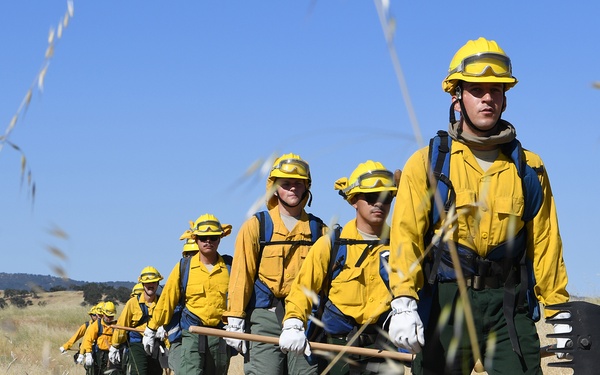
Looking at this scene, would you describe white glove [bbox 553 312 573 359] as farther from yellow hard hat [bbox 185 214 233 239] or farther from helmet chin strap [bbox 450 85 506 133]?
yellow hard hat [bbox 185 214 233 239]

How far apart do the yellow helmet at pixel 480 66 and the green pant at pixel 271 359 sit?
3.94 m

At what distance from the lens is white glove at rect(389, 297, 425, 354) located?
5.07 metres

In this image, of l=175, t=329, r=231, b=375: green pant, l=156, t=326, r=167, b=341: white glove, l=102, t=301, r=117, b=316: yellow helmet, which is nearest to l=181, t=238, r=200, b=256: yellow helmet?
l=156, t=326, r=167, b=341: white glove

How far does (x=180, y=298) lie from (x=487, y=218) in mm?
8399

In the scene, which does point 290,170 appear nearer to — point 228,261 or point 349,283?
point 349,283

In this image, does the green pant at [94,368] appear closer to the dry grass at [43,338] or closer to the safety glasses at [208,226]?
the dry grass at [43,338]

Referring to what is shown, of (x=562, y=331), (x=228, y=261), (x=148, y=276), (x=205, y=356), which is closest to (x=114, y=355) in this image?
(x=148, y=276)

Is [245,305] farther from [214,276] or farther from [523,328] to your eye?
[523,328]

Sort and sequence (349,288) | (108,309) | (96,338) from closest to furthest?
(349,288), (96,338), (108,309)

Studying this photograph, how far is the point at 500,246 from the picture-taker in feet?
17.7

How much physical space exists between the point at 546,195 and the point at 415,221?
78 cm

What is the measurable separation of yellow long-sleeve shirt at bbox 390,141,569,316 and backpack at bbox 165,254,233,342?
7.95 metres

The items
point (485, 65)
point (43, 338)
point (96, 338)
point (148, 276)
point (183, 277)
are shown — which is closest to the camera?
point (485, 65)

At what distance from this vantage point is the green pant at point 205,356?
12.5 metres
